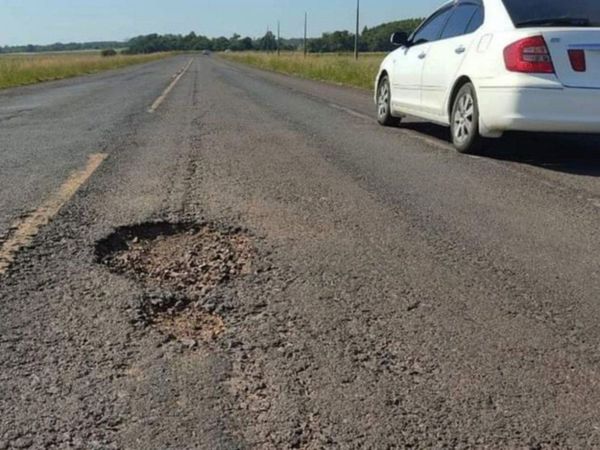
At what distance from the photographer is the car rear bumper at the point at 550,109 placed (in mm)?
5484

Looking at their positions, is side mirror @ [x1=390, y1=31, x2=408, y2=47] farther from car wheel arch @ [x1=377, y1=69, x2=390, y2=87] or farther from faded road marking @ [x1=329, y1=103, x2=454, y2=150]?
faded road marking @ [x1=329, y1=103, x2=454, y2=150]

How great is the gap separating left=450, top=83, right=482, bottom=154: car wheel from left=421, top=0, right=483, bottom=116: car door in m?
0.24

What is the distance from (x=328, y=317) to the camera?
273cm

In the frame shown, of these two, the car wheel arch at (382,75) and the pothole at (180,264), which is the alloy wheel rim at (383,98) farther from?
A: the pothole at (180,264)

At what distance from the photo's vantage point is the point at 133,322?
268 cm

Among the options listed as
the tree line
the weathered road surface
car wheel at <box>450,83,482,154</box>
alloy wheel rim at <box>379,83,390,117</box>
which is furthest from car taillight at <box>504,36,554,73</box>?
the tree line

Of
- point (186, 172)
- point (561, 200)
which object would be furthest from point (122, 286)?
point (561, 200)

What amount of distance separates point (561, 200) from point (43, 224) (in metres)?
3.47

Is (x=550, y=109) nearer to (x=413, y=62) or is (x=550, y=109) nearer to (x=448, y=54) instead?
(x=448, y=54)

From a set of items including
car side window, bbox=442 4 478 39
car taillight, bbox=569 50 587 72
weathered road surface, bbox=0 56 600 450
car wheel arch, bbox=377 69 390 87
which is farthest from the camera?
car wheel arch, bbox=377 69 390 87

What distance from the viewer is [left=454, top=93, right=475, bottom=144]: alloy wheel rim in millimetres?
6297

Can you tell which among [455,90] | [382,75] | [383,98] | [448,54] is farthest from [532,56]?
[382,75]

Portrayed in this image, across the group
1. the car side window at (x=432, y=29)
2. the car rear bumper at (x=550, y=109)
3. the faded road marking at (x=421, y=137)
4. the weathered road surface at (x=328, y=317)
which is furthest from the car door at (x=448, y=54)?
the weathered road surface at (x=328, y=317)

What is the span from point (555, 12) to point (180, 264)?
428 cm
